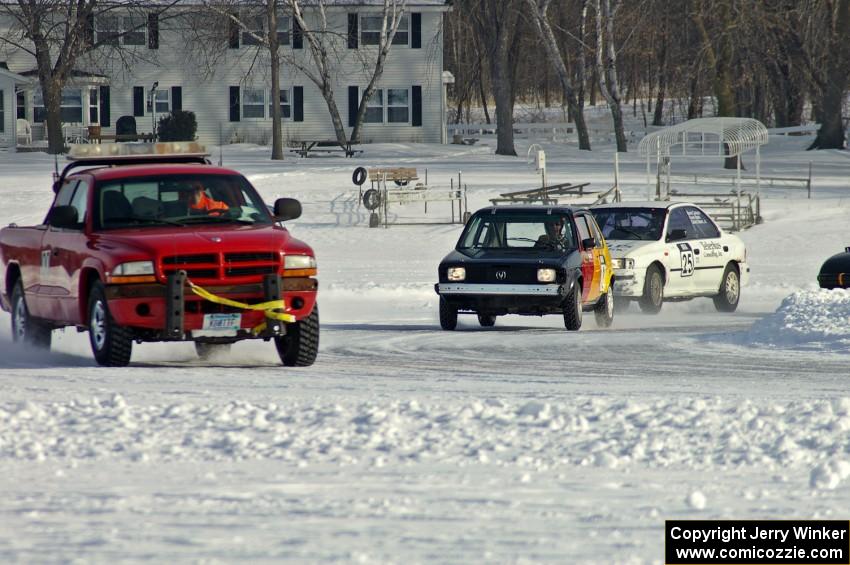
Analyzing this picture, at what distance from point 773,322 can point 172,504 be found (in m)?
10.2

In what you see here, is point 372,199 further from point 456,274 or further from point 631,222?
point 456,274

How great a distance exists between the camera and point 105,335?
12.8 metres

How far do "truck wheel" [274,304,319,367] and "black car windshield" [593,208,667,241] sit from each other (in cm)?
859

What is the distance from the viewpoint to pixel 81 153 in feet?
46.1

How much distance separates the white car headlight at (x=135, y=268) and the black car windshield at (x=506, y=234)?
669 centimetres

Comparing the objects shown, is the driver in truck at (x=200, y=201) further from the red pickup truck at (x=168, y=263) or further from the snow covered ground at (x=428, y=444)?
the snow covered ground at (x=428, y=444)

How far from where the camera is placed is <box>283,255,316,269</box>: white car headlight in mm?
12719

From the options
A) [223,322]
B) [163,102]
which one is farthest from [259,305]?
[163,102]

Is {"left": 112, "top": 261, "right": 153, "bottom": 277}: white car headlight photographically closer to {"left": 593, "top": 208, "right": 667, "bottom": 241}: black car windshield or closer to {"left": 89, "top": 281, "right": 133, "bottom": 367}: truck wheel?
{"left": 89, "top": 281, "right": 133, "bottom": 367}: truck wheel

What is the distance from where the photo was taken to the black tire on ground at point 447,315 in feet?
58.7

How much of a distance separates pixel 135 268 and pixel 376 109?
53452 mm

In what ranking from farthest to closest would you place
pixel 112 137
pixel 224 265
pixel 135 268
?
pixel 112 137
pixel 224 265
pixel 135 268

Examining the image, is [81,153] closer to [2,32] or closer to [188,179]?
[188,179]

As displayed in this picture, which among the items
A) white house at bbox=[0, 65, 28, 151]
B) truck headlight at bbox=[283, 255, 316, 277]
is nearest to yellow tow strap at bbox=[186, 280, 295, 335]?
truck headlight at bbox=[283, 255, 316, 277]
